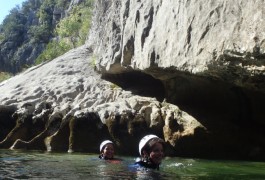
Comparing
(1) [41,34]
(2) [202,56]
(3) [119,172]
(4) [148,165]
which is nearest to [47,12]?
(1) [41,34]

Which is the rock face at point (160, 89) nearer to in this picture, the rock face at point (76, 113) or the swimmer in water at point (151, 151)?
the rock face at point (76, 113)

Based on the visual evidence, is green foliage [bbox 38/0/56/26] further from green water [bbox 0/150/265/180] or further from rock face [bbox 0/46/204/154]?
green water [bbox 0/150/265/180]

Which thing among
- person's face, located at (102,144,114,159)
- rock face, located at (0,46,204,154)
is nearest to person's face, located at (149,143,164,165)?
person's face, located at (102,144,114,159)

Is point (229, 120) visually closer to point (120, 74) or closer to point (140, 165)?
point (120, 74)

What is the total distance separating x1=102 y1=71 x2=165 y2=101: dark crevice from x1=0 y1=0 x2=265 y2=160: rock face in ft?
0.13

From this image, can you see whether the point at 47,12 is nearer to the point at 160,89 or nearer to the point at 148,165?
the point at 160,89

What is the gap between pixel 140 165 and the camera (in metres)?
8.20

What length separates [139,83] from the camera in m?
17.6

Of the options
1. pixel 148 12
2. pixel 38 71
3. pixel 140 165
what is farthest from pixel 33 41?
pixel 140 165

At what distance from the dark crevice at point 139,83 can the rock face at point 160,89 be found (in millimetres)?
40

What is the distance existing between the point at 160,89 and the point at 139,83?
1.17 meters

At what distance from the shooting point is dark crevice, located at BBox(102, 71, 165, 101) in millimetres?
16562

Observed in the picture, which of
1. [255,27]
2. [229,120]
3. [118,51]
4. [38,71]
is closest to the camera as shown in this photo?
[255,27]

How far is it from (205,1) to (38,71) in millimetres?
11408
